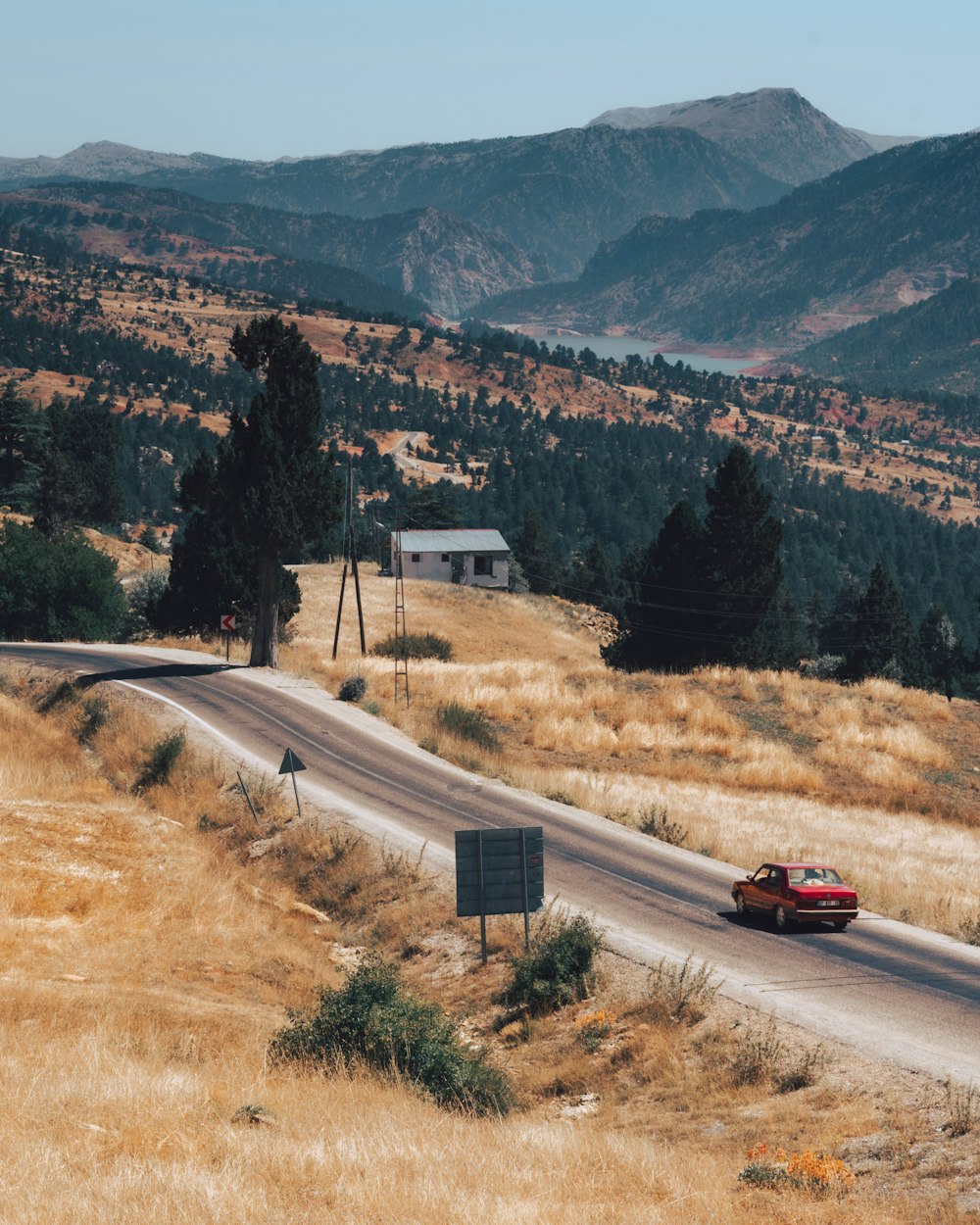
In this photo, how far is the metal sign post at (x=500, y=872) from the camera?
892 inches

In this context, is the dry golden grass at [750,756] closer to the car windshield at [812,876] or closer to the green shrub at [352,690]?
the green shrub at [352,690]

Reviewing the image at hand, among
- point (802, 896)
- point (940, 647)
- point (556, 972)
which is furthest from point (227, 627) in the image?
point (940, 647)

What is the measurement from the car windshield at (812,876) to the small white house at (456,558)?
95.4 metres

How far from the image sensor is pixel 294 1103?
15.7 m

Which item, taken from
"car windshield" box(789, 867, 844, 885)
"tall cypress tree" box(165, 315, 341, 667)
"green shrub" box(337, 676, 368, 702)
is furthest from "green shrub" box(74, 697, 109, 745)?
"car windshield" box(789, 867, 844, 885)

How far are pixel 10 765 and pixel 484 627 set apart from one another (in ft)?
186

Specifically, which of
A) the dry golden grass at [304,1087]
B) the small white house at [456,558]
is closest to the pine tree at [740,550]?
the small white house at [456,558]

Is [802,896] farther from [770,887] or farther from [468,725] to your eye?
[468,725]

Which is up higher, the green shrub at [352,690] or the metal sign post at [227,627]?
the metal sign post at [227,627]

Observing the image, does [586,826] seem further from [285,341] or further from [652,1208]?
[285,341]

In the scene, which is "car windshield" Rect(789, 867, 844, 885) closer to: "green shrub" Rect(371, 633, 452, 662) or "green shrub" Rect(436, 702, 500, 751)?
"green shrub" Rect(436, 702, 500, 751)

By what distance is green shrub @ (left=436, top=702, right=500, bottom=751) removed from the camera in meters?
45.7

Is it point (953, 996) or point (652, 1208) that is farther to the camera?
point (953, 996)

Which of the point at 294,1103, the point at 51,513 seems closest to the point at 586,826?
the point at 294,1103
